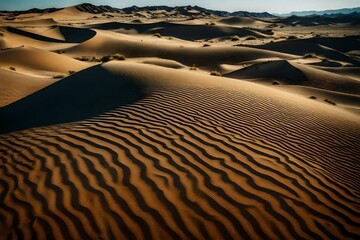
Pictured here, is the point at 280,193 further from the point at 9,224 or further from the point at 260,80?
the point at 260,80

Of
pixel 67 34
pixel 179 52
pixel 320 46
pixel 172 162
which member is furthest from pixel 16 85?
pixel 67 34

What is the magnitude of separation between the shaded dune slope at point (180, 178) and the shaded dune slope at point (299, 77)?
10.1 m

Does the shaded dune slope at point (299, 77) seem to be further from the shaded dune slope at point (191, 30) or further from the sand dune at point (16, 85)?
the shaded dune slope at point (191, 30)

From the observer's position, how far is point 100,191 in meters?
3.87

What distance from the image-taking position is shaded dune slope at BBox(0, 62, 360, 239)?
11.2ft

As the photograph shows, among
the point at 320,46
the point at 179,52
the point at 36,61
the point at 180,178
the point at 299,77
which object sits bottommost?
the point at 36,61

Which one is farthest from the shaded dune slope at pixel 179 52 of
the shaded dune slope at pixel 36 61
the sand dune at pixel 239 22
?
the sand dune at pixel 239 22

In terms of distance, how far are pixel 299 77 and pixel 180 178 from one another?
1495cm

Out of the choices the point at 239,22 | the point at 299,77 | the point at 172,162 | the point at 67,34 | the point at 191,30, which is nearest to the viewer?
the point at 172,162

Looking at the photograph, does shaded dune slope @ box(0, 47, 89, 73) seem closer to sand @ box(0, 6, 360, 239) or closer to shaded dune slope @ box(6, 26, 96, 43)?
sand @ box(0, 6, 360, 239)

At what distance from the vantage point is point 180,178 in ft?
13.8

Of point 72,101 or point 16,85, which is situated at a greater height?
point 72,101

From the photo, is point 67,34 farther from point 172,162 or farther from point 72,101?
point 172,162

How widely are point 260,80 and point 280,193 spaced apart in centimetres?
1298
